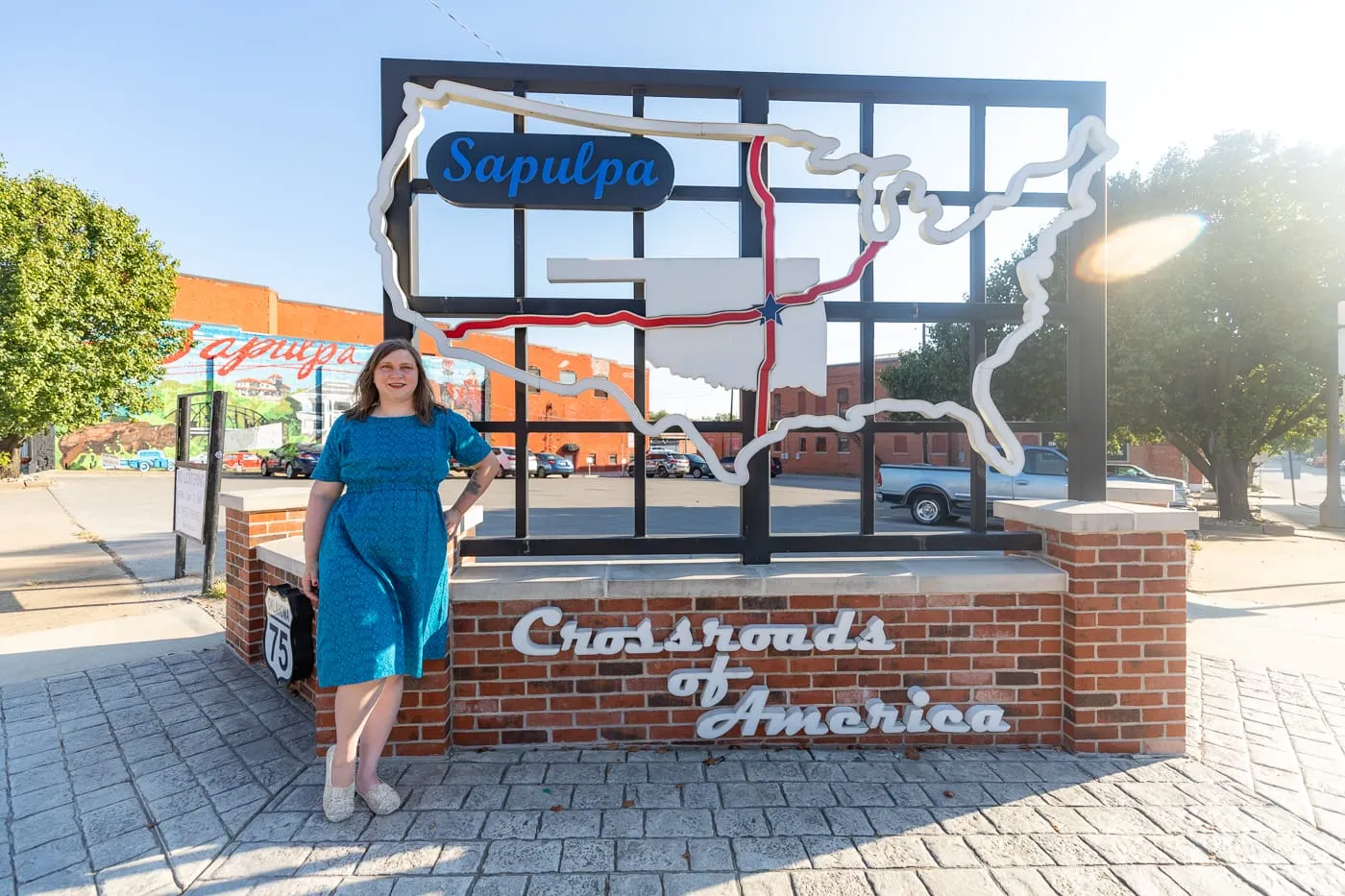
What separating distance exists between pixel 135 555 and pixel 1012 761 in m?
10.1

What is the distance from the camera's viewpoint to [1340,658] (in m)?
4.50

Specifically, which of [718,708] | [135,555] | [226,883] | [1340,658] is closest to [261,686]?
[226,883]

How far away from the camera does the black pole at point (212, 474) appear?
6.18 meters

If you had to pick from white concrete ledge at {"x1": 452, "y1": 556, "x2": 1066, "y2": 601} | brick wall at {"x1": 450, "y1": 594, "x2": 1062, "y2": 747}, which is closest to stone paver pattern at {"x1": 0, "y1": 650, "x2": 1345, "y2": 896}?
brick wall at {"x1": 450, "y1": 594, "x2": 1062, "y2": 747}

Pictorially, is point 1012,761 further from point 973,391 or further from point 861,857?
point 973,391

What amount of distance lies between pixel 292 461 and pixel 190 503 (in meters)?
19.9

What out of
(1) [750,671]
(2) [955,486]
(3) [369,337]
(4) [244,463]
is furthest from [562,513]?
(3) [369,337]

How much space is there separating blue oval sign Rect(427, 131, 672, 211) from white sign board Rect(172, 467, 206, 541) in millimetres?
5168

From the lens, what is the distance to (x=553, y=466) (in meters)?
28.6

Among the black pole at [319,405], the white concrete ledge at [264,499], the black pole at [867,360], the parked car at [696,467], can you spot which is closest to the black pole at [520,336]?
the white concrete ledge at [264,499]

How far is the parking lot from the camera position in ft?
31.1

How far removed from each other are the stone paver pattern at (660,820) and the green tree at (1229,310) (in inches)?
446

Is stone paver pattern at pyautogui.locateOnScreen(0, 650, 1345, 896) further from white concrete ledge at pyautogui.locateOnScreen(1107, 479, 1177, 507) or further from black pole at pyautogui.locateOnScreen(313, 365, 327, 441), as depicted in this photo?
black pole at pyautogui.locateOnScreen(313, 365, 327, 441)

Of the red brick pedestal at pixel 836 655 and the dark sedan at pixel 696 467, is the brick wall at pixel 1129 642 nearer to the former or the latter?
the red brick pedestal at pixel 836 655
